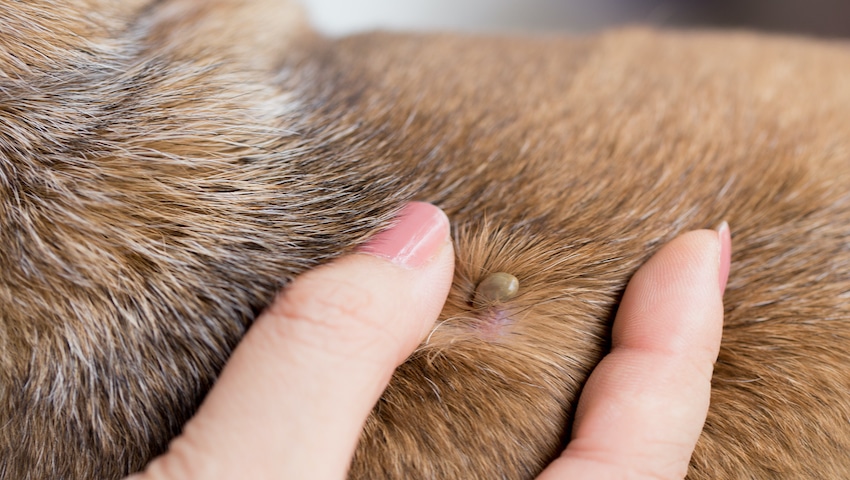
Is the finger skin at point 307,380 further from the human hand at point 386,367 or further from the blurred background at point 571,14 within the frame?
the blurred background at point 571,14

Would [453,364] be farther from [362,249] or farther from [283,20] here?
[283,20]

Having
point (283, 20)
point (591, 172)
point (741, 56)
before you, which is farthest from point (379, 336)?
point (741, 56)

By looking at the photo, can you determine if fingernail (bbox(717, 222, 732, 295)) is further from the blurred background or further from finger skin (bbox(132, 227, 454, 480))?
the blurred background

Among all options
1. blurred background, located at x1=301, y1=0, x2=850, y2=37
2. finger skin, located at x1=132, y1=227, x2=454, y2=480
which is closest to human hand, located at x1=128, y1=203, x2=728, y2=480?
finger skin, located at x1=132, y1=227, x2=454, y2=480

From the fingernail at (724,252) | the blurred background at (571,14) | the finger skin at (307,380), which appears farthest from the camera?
the blurred background at (571,14)

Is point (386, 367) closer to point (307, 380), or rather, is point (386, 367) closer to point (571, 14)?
point (307, 380)

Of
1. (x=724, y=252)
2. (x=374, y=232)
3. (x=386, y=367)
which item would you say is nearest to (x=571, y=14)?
(x=724, y=252)

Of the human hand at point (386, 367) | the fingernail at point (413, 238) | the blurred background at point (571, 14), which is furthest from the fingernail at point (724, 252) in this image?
the blurred background at point (571, 14)

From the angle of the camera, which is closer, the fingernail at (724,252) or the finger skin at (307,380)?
the finger skin at (307,380)
